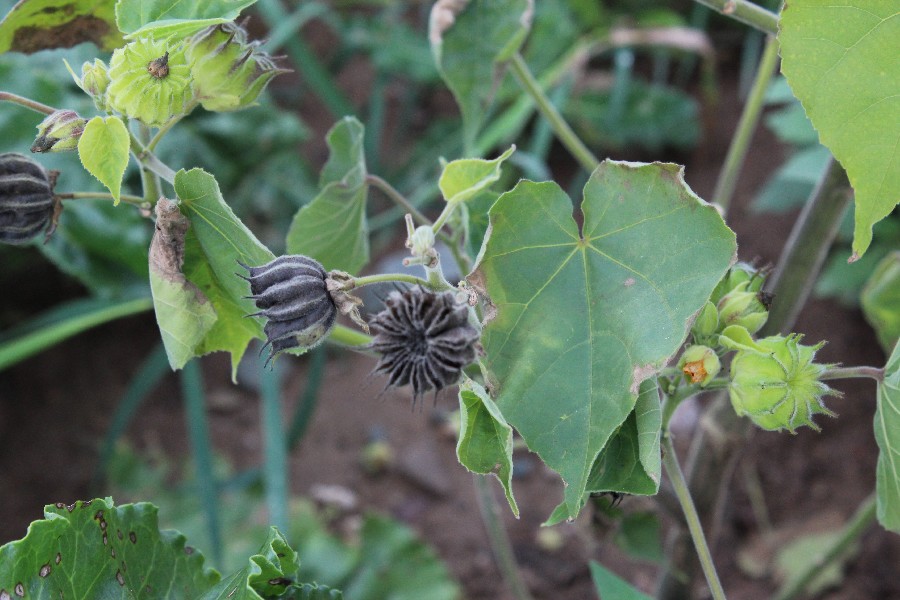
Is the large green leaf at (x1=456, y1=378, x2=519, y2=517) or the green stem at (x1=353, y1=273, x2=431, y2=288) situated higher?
the green stem at (x1=353, y1=273, x2=431, y2=288)

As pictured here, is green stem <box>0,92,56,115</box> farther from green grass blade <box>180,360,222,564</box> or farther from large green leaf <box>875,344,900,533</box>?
green grass blade <box>180,360,222,564</box>

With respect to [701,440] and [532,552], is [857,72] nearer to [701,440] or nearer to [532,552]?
[701,440]

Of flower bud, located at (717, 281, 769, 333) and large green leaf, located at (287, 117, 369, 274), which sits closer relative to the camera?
flower bud, located at (717, 281, 769, 333)

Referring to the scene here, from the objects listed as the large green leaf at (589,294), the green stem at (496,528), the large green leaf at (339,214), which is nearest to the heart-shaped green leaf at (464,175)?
the large green leaf at (589,294)

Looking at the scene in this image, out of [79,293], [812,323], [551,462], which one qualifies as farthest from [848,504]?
[79,293]

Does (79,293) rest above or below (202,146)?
below

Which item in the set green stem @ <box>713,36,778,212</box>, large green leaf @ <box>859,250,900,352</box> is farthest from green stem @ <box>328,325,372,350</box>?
large green leaf @ <box>859,250,900,352</box>

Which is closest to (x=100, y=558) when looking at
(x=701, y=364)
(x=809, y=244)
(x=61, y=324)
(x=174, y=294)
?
(x=174, y=294)
